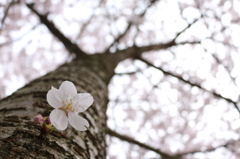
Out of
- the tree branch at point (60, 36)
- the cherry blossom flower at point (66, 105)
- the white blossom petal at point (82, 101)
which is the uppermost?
the tree branch at point (60, 36)

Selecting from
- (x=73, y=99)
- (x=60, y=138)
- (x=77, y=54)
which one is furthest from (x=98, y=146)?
(x=77, y=54)

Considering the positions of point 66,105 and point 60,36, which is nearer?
point 66,105

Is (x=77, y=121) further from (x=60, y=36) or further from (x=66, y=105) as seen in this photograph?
(x=60, y=36)

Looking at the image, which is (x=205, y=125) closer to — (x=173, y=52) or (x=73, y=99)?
(x=173, y=52)

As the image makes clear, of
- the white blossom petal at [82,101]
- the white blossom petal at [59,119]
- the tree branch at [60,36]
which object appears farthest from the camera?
the tree branch at [60,36]

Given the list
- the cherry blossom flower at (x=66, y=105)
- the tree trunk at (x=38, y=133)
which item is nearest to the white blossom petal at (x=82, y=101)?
the cherry blossom flower at (x=66, y=105)

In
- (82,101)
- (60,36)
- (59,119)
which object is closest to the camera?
(59,119)

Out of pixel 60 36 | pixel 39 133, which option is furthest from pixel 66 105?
pixel 60 36

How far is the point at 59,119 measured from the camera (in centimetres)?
79

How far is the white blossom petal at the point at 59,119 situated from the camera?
2.46 feet

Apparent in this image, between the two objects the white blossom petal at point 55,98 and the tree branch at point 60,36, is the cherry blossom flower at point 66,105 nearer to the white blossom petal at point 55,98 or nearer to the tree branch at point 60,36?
the white blossom petal at point 55,98

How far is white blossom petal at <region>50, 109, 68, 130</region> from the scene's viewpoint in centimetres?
75

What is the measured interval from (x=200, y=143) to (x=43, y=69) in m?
3.99

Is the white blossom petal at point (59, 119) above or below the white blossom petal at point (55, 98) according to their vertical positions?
below
